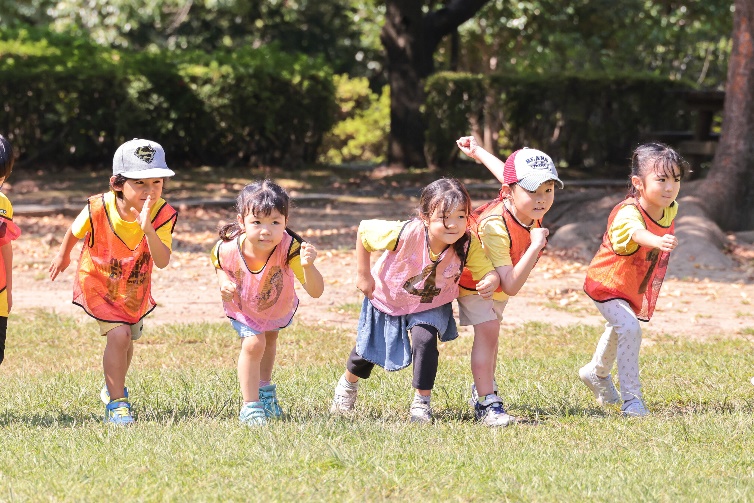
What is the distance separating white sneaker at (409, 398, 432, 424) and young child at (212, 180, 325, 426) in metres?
0.69

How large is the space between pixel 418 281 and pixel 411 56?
12933mm

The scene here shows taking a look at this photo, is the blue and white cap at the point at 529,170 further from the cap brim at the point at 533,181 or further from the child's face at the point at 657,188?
the child's face at the point at 657,188

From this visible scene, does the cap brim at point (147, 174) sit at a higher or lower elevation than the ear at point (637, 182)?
higher

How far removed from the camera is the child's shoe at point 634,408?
5.70m

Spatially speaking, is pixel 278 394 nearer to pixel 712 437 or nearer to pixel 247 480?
pixel 247 480

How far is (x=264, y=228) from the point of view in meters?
5.16

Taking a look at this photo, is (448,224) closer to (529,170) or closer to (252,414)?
(529,170)

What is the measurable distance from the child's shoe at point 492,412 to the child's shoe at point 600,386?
68 centimetres

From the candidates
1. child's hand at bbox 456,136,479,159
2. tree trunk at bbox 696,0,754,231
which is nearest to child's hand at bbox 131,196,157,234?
child's hand at bbox 456,136,479,159

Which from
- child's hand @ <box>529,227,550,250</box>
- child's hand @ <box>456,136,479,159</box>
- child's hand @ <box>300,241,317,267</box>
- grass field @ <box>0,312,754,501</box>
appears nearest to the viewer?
grass field @ <box>0,312,754,501</box>

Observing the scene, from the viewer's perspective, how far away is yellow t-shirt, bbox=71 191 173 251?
5.33 metres

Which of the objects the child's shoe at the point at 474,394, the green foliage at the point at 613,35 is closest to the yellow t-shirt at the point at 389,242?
the child's shoe at the point at 474,394

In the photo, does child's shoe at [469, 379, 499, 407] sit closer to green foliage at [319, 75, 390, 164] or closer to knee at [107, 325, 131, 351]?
knee at [107, 325, 131, 351]

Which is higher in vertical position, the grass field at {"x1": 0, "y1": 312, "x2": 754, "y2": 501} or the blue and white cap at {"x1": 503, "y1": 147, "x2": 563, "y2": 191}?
the blue and white cap at {"x1": 503, "y1": 147, "x2": 563, "y2": 191}
